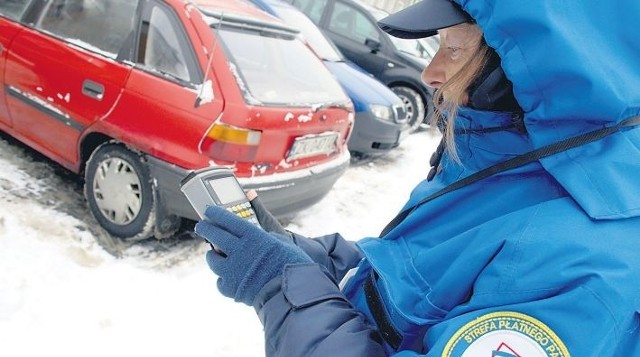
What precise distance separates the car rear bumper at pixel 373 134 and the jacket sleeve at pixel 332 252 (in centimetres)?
379

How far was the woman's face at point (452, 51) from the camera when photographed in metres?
0.97

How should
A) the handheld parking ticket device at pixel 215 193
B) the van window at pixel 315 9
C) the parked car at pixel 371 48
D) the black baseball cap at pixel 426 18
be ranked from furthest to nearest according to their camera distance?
the van window at pixel 315 9
the parked car at pixel 371 48
the handheld parking ticket device at pixel 215 193
the black baseball cap at pixel 426 18

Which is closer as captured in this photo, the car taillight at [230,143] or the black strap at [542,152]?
the black strap at [542,152]

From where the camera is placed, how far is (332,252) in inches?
59.3

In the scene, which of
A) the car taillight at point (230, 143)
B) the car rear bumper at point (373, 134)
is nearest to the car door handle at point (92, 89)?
the car taillight at point (230, 143)

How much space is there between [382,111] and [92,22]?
3.13m

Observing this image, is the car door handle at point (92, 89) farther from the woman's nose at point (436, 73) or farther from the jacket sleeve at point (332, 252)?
the woman's nose at point (436, 73)

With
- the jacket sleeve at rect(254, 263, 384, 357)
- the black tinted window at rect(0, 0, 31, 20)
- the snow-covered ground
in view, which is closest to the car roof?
the black tinted window at rect(0, 0, 31, 20)

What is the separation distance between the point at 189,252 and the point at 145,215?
0.42 metres

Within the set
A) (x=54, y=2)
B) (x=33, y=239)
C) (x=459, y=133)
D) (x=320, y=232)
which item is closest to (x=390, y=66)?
(x=320, y=232)

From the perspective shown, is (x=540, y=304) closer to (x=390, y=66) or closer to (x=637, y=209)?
(x=637, y=209)

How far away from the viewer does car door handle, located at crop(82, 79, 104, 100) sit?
287cm

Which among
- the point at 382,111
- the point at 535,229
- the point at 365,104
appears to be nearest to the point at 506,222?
the point at 535,229

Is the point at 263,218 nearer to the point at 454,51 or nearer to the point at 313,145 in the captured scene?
the point at 454,51
